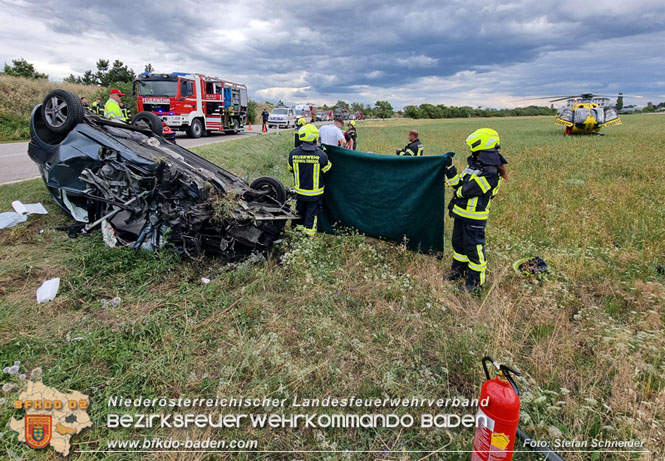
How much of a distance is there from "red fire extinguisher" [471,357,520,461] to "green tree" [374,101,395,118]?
89981mm

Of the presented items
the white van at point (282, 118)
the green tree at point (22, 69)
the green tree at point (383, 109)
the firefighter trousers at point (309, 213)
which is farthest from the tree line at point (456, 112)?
the firefighter trousers at point (309, 213)

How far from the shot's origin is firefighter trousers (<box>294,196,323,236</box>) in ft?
15.6

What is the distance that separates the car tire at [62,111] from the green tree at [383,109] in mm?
87171

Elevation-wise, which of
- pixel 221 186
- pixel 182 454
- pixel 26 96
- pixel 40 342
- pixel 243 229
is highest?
pixel 26 96

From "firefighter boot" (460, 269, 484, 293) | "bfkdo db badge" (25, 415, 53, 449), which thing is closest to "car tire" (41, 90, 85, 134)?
"bfkdo db badge" (25, 415, 53, 449)

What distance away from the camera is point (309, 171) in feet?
15.3

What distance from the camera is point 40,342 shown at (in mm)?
2711

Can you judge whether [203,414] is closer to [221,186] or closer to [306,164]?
[221,186]

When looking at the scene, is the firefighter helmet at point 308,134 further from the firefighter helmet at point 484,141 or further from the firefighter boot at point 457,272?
the firefighter boot at point 457,272

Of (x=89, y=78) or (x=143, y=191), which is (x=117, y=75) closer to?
(x=89, y=78)

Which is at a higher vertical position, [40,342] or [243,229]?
[243,229]

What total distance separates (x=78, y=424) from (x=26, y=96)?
75.6 ft

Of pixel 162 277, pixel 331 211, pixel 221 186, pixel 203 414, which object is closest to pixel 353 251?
pixel 331 211

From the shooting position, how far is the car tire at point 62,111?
444cm
